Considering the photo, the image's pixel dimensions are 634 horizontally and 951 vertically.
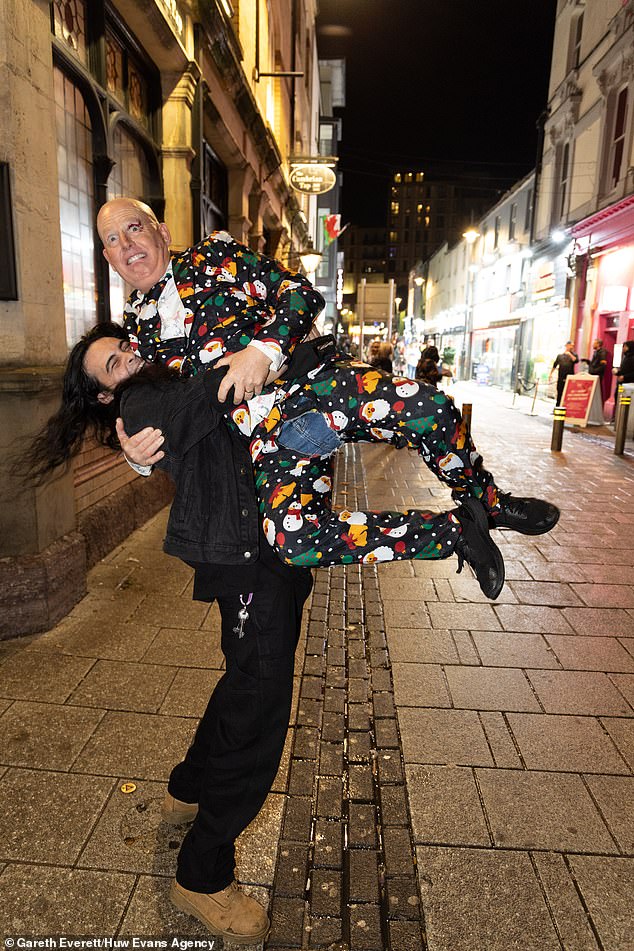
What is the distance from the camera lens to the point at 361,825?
2627mm

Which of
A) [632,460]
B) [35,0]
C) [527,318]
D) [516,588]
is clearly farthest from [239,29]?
[527,318]

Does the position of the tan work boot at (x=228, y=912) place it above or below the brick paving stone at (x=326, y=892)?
above

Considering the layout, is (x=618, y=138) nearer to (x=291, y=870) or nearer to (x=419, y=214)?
(x=291, y=870)

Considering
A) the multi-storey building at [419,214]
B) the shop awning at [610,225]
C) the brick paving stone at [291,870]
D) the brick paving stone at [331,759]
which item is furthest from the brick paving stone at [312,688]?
the multi-storey building at [419,214]

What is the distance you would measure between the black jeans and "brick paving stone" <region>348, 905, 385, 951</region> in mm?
454

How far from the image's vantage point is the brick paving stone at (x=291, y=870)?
230cm

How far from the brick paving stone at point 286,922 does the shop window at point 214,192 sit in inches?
365

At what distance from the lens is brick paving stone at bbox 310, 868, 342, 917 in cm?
223

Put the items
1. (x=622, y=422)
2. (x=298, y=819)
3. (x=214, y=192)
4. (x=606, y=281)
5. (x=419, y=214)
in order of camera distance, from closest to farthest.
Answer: (x=298, y=819) < (x=214, y=192) < (x=622, y=422) < (x=606, y=281) < (x=419, y=214)

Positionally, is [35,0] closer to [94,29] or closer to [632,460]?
[94,29]

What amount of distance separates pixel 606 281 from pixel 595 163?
13.1 feet

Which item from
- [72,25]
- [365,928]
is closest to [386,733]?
[365,928]

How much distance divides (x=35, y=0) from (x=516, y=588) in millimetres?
5361

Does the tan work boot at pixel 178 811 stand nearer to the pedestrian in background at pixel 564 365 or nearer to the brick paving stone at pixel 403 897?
the brick paving stone at pixel 403 897
